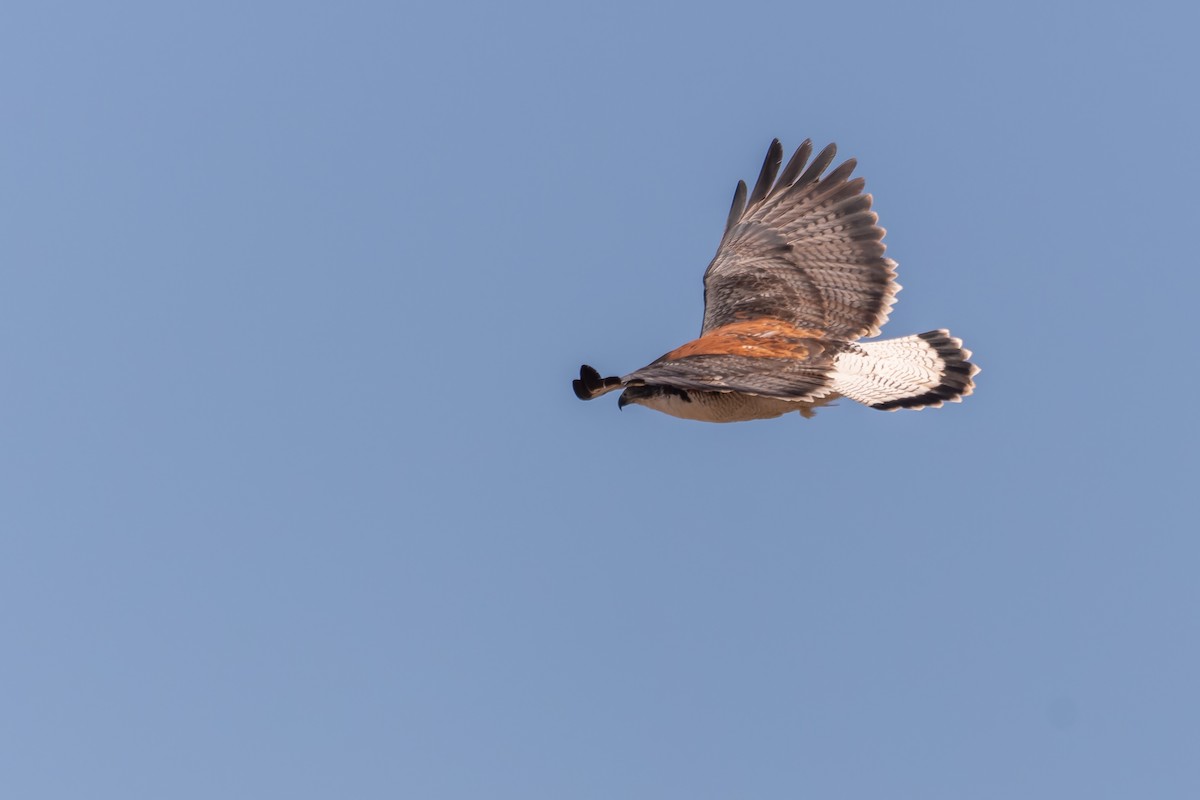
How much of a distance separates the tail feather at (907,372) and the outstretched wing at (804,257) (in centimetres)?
58

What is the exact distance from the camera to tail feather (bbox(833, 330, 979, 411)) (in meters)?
14.5

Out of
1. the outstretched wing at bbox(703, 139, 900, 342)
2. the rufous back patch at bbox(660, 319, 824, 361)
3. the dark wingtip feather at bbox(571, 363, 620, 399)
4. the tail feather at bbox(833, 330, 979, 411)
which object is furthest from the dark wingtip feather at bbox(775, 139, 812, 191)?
the dark wingtip feather at bbox(571, 363, 620, 399)

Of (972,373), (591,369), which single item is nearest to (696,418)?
(591,369)

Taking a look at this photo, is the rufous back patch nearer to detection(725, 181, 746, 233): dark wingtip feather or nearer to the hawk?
the hawk

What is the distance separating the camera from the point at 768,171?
18.2 m

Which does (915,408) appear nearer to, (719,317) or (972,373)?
(972,373)

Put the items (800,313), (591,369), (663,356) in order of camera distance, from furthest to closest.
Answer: (800,313) < (663,356) < (591,369)

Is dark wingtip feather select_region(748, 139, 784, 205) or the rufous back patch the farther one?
dark wingtip feather select_region(748, 139, 784, 205)

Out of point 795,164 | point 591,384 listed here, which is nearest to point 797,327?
point 795,164

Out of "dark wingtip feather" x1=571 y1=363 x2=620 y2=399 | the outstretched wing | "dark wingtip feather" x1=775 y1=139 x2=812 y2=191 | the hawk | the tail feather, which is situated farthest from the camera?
"dark wingtip feather" x1=775 y1=139 x2=812 y2=191

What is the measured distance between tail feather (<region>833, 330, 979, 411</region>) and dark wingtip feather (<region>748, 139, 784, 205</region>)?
2907 millimetres

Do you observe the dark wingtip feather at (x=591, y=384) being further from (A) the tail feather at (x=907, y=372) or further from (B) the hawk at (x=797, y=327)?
(A) the tail feather at (x=907, y=372)

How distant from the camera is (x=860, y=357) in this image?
15.6 meters

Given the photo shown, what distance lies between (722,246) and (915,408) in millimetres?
4612
